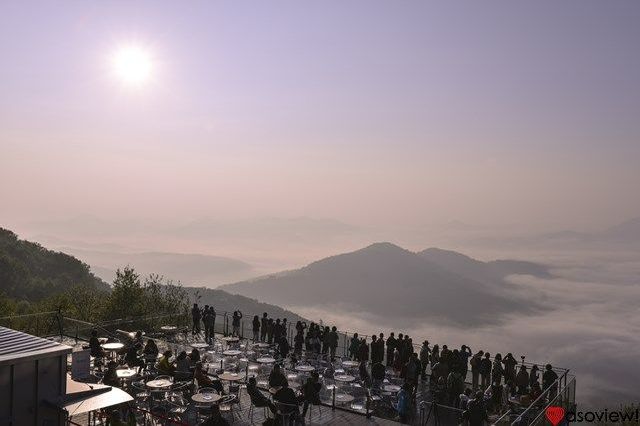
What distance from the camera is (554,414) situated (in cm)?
1620

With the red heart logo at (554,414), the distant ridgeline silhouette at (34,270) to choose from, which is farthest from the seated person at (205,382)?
the distant ridgeline silhouette at (34,270)

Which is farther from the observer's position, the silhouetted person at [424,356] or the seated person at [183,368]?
the silhouetted person at [424,356]

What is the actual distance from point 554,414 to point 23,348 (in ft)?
47.7

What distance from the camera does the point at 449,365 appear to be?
20.4 meters

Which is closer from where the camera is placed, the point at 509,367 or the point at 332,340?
the point at 509,367

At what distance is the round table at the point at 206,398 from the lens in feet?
48.6

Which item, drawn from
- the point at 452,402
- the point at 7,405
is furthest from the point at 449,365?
the point at 7,405

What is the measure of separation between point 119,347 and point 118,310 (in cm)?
2051

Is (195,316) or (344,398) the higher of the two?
(195,316)

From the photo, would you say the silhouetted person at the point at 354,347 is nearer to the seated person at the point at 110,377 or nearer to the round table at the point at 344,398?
the round table at the point at 344,398

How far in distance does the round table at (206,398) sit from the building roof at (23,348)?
12.3 ft

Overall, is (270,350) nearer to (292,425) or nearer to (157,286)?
(292,425)

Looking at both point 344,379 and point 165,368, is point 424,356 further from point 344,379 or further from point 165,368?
point 165,368

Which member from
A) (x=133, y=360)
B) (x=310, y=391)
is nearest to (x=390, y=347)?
(x=310, y=391)
